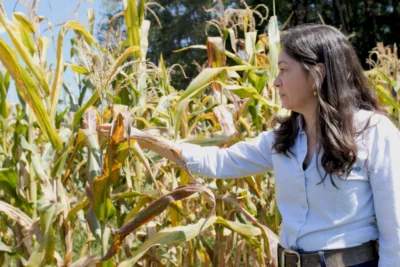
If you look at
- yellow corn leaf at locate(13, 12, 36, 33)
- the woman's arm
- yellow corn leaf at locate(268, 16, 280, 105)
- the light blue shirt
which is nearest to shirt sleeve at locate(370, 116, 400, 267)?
the light blue shirt

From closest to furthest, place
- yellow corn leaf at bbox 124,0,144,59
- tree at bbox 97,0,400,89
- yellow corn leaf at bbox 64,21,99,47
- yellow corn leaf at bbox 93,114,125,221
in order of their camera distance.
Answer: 1. yellow corn leaf at bbox 93,114,125,221
2. yellow corn leaf at bbox 64,21,99,47
3. yellow corn leaf at bbox 124,0,144,59
4. tree at bbox 97,0,400,89

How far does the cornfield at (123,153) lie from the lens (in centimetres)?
189

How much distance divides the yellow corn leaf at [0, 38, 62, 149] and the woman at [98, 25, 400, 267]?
730mm

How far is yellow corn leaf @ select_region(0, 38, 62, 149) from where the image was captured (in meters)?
1.89

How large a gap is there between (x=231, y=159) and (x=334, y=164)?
0.42 meters

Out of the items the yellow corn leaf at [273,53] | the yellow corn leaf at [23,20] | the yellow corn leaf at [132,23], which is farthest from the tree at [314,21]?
the yellow corn leaf at [23,20]

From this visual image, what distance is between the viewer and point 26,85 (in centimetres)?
192

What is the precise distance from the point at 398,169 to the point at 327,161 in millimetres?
184

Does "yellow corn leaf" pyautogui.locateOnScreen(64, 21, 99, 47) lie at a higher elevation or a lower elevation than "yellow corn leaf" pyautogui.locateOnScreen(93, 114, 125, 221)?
higher

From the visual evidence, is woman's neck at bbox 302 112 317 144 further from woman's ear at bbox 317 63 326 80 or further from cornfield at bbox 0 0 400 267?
cornfield at bbox 0 0 400 267

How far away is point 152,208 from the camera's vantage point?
72.4 inches

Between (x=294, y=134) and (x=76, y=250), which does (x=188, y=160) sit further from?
(x=76, y=250)

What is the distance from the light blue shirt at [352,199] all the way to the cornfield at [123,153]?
254 millimetres

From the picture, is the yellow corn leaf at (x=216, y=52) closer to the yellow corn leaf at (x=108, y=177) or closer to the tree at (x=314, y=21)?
the yellow corn leaf at (x=108, y=177)
